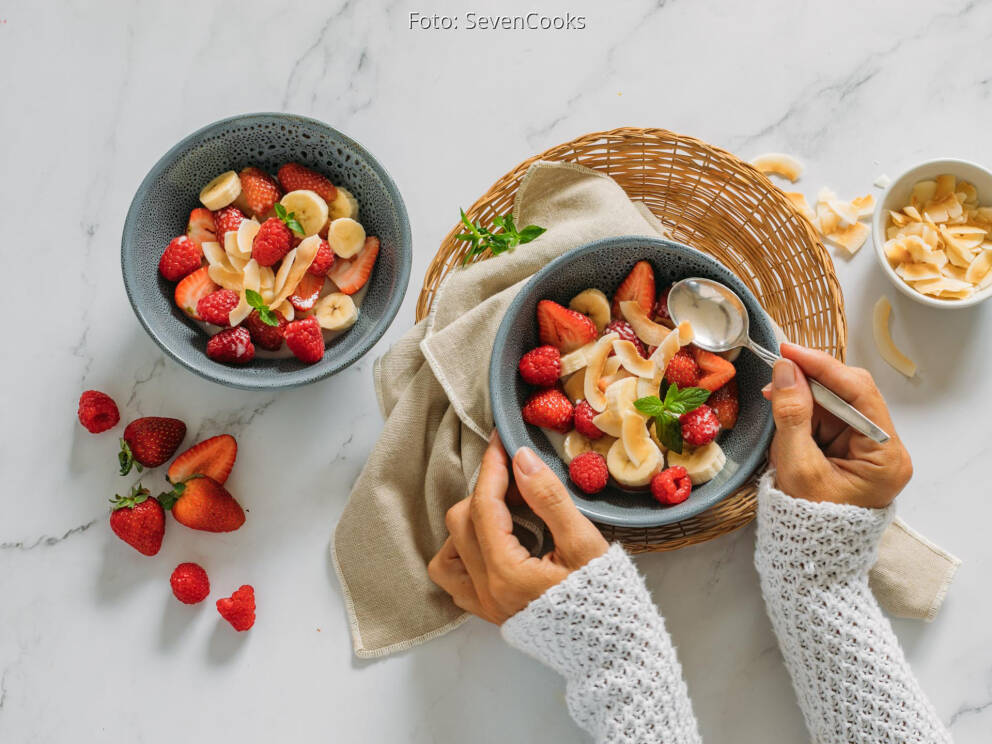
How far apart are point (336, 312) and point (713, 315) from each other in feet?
1.94

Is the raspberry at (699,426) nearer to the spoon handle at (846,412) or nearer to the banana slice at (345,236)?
the spoon handle at (846,412)

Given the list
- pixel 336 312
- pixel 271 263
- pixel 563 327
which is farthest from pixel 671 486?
pixel 271 263

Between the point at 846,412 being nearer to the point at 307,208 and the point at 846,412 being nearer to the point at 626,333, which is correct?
the point at 626,333

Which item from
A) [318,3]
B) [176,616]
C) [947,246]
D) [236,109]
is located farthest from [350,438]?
[947,246]

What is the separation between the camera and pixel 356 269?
4.50 feet

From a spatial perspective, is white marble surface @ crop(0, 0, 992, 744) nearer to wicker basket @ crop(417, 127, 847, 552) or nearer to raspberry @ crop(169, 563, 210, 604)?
raspberry @ crop(169, 563, 210, 604)

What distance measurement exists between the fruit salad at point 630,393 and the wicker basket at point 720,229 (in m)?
0.11

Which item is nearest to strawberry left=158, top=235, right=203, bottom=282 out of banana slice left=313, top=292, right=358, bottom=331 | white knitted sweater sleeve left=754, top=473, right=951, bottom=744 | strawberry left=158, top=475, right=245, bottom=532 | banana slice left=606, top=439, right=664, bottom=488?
banana slice left=313, top=292, right=358, bottom=331

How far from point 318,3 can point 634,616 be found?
3.95ft

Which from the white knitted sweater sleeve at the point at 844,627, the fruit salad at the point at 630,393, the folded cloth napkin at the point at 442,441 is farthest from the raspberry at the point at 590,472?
the white knitted sweater sleeve at the point at 844,627

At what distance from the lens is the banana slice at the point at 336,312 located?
1338 mm

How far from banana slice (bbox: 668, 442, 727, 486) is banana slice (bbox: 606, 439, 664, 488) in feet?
0.13

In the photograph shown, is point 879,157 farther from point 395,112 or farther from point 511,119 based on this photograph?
point 395,112

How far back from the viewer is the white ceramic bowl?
4.43 ft
